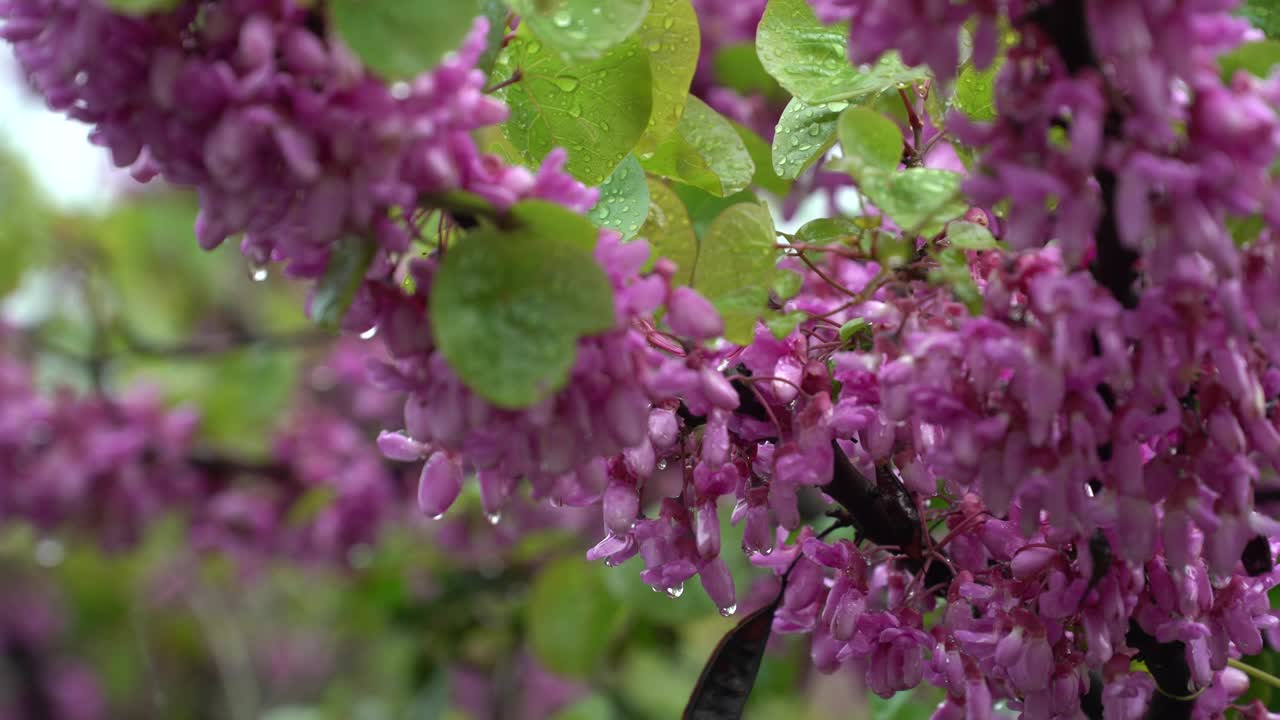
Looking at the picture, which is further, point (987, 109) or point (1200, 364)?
point (987, 109)

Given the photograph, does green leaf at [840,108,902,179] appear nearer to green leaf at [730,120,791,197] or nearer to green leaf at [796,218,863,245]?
green leaf at [796,218,863,245]

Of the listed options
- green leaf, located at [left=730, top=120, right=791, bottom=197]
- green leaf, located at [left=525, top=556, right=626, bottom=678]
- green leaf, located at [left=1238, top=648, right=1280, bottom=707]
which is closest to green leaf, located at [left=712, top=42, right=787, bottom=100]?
green leaf, located at [left=730, top=120, right=791, bottom=197]

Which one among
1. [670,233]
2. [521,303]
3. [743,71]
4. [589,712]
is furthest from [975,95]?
[589,712]

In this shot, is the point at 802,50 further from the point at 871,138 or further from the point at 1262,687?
the point at 1262,687

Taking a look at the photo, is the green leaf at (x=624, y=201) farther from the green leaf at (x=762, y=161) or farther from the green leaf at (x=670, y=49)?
the green leaf at (x=762, y=161)

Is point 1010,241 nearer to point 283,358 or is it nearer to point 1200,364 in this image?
point 1200,364

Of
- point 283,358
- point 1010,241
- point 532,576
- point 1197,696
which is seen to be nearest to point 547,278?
point 1010,241

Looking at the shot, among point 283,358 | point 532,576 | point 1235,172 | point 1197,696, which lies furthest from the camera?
point 283,358
